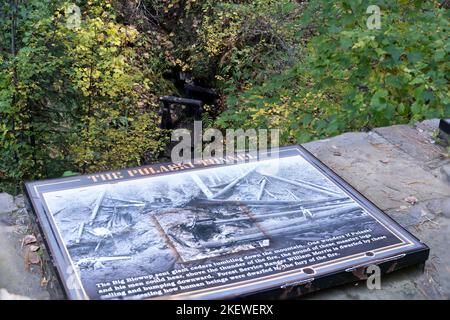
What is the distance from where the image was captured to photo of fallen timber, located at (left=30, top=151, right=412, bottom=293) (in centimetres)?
244

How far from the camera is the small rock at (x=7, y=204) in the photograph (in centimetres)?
300

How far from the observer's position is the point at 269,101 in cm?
512

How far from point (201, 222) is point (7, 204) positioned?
3.43ft

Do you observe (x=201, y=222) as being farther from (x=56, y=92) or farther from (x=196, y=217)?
(x=56, y=92)

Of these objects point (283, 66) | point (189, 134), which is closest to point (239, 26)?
point (283, 66)

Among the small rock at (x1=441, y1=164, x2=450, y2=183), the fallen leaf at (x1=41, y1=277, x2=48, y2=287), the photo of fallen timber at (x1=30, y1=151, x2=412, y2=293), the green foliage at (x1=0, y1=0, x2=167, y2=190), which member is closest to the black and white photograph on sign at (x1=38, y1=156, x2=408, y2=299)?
the photo of fallen timber at (x1=30, y1=151, x2=412, y2=293)

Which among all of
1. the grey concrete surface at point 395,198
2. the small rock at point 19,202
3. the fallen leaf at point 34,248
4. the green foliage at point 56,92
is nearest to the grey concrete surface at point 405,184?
the grey concrete surface at point 395,198

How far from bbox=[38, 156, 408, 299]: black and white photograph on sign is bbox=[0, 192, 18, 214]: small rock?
318mm

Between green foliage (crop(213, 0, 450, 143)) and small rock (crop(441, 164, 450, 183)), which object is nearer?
small rock (crop(441, 164, 450, 183))

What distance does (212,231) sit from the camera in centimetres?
265

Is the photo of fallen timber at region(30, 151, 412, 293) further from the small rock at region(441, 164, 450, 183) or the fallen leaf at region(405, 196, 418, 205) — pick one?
the small rock at region(441, 164, 450, 183)

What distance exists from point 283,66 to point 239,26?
3.53 feet

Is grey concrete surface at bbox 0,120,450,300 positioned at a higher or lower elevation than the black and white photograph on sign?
lower

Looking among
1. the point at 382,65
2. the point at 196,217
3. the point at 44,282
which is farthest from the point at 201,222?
the point at 382,65
